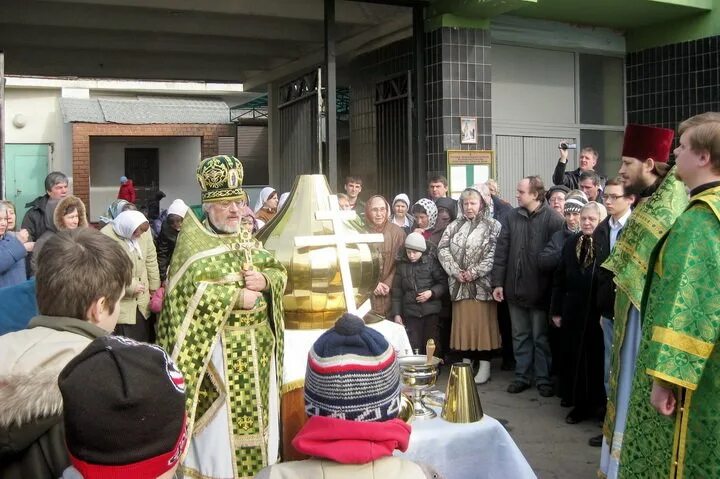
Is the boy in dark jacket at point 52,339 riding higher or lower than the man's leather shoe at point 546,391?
higher

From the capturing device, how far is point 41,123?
1709 centimetres

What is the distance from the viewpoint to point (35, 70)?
13.5 m

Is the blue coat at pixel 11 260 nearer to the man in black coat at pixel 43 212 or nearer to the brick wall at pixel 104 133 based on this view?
the man in black coat at pixel 43 212

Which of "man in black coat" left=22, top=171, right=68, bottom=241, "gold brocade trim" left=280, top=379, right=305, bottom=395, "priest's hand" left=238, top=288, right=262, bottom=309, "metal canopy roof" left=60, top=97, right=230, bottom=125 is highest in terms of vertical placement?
"metal canopy roof" left=60, top=97, right=230, bottom=125

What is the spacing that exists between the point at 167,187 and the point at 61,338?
17.5 m

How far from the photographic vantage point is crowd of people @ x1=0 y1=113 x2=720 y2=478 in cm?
167

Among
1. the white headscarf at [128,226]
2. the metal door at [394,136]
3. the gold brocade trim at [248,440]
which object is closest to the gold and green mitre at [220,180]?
the gold brocade trim at [248,440]

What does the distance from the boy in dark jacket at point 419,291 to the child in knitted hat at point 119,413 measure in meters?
5.74

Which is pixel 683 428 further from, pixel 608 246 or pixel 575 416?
pixel 575 416

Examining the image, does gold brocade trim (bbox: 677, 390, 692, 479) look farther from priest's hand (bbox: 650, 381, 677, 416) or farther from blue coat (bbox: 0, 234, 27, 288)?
blue coat (bbox: 0, 234, 27, 288)

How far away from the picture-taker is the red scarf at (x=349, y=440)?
1865mm

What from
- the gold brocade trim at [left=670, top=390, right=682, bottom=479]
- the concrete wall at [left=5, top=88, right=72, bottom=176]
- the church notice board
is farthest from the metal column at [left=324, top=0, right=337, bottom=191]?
the concrete wall at [left=5, top=88, right=72, bottom=176]

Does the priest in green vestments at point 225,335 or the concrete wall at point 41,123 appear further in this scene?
the concrete wall at point 41,123

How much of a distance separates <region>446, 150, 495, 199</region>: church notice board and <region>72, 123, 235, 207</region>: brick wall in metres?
9.97
